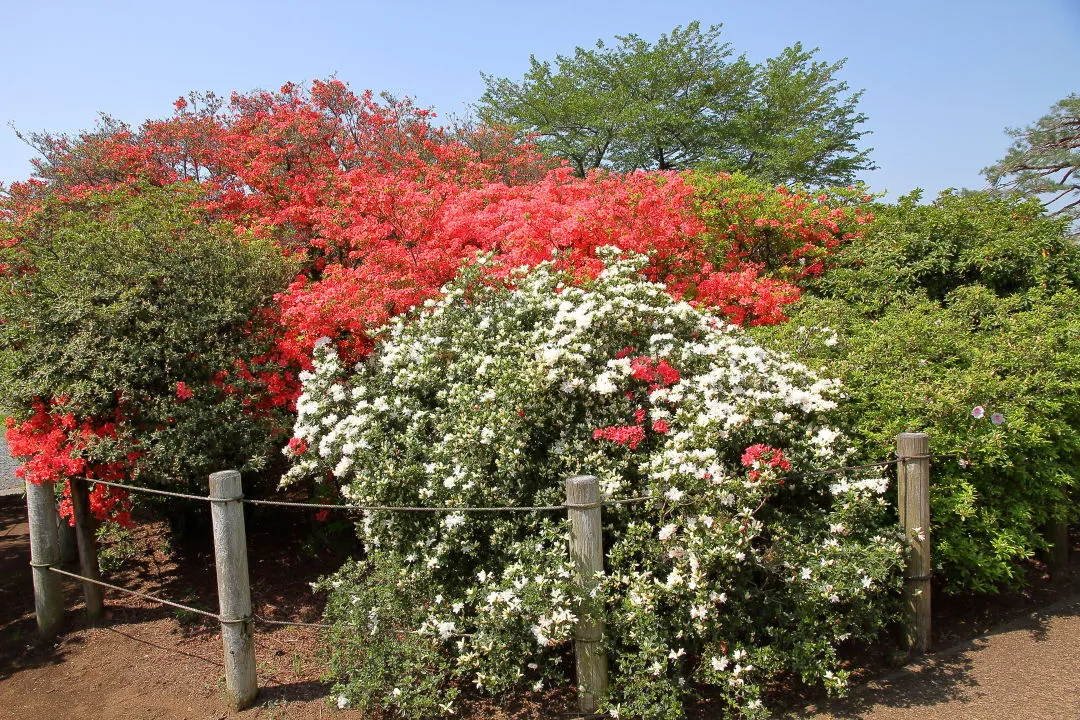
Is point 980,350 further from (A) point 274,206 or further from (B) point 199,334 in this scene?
(A) point 274,206

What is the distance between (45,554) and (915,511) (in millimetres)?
4938

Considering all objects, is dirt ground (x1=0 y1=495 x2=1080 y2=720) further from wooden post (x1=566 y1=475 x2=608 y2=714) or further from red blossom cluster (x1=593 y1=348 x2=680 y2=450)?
red blossom cluster (x1=593 y1=348 x2=680 y2=450)

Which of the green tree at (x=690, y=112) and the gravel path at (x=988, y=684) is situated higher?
the green tree at (x=690, y=112)

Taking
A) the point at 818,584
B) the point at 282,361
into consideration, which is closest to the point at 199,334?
the point at 282,361

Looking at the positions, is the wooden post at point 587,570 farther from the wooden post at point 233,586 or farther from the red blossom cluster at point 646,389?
the wooden post at point 233,586

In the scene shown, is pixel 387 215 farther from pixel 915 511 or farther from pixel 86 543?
pixel 915 511

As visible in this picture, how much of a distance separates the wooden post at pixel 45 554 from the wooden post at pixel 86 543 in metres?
0.12

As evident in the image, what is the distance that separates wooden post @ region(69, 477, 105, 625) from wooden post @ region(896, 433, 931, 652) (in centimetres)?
472

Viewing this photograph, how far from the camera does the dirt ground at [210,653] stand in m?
3.20

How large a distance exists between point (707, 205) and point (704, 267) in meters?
0.95

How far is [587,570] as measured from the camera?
2867 millimetres

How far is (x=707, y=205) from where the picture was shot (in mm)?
6609

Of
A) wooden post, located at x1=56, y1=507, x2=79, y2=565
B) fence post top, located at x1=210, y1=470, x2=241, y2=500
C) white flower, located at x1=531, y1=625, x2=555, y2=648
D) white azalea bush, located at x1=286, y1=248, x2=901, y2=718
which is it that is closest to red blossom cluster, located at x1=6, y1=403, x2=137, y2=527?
wooden post, located at x1=56, y1=507, x2=79, y2=565

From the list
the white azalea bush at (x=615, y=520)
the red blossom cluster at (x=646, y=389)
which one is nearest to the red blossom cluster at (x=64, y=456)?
the white azalea bush at (x=615, y=520)
